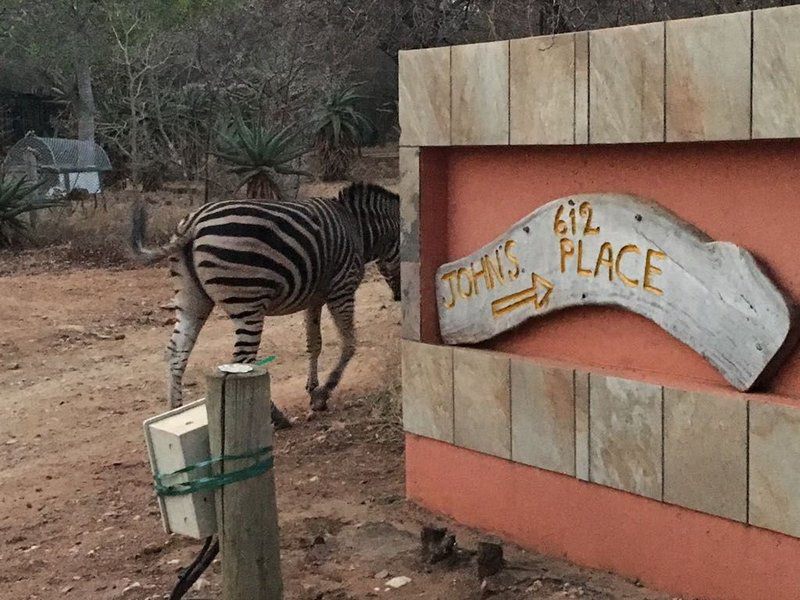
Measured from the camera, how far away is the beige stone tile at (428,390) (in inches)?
197

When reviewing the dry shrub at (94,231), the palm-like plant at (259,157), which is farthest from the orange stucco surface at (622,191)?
the palm-like plant at (259,157)

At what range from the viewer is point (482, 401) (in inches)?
190

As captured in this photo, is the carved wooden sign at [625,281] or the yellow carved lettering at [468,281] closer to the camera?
the carved wooden sign at [625,281]

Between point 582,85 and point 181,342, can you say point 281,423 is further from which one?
point 582,85

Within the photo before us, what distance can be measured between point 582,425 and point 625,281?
624 mm

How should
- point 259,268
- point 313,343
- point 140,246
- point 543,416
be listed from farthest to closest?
point 313,343, point 140,246, point 259,268, point 543,416

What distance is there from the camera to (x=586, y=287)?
14.5ft

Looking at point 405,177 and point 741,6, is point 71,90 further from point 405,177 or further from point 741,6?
point 405,177

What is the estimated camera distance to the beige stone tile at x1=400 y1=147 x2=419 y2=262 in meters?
5.06

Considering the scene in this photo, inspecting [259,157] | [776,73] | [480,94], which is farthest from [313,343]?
[259,157]

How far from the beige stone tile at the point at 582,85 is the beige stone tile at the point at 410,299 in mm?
1160

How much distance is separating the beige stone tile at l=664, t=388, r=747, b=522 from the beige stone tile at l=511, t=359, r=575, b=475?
502 mm

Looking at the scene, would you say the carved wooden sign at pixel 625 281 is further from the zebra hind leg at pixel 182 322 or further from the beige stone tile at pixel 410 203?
the zebra hind leg at pixel 182 322

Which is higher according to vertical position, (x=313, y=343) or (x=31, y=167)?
(x=31, y=167)
